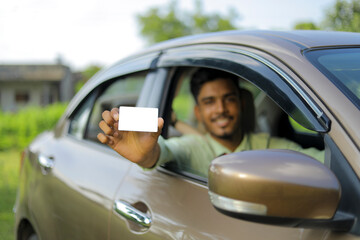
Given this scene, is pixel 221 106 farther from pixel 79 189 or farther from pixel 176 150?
pixel 79 189

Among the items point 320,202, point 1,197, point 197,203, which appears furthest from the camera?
point 1,197

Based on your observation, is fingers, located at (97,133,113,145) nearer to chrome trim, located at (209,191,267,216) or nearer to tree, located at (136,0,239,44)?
chrome trim, located at (209,191,267,216)

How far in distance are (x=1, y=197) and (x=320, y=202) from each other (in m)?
5.75

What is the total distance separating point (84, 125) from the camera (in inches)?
112

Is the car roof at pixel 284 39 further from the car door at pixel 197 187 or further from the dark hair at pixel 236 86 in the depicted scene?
the dark hair at pixel 236 86

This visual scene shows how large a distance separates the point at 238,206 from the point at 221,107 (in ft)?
4.81

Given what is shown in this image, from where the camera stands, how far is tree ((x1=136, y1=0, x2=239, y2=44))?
1613 inches

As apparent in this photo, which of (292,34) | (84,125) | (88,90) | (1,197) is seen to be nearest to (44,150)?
(84,125)

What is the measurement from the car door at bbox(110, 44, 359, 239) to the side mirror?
0.23 ft

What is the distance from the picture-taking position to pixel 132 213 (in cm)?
182

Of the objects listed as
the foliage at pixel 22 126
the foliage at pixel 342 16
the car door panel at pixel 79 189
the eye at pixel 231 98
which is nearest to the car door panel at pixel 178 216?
the car door panel at pixel 79 189

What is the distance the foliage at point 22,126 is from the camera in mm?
12281

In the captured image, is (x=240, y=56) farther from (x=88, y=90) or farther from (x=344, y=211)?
(x=88, y=90)

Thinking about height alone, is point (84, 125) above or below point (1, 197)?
above
